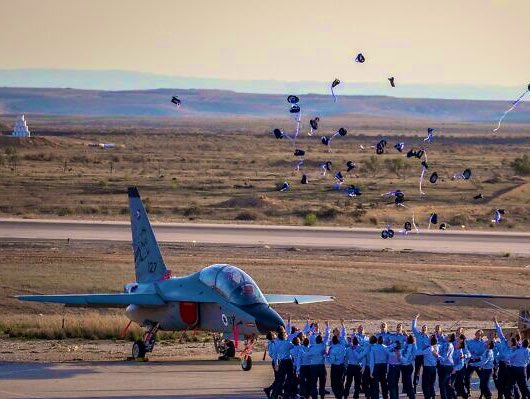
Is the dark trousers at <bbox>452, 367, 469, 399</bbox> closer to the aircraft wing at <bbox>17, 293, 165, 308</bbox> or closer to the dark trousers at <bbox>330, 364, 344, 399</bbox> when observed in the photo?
the dark trousers at <bbox>330, 364, 344, 399</bbox>

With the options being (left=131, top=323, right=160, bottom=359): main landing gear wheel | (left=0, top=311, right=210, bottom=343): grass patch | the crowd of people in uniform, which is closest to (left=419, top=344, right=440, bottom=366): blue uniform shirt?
the crowd of people in uniform

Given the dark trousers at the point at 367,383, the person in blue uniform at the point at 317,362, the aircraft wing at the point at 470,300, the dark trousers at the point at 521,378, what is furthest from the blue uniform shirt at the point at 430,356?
the aircraft wing at the point at 470,300

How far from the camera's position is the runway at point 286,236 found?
58469 mm

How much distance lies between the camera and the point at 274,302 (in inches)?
1277

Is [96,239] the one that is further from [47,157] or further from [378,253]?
[47,157]

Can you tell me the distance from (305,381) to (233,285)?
17.4ft

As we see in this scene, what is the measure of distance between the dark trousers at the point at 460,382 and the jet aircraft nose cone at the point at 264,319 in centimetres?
475

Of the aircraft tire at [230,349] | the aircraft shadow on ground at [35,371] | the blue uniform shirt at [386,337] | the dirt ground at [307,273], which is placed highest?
the blue uniform shirt at [386,337]

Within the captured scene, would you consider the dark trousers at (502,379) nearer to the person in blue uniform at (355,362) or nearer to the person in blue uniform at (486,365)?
the person in blue uniform at (486,365)

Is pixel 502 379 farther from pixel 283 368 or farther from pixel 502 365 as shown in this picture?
pixel 283 368

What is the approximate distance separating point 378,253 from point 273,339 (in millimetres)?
30032

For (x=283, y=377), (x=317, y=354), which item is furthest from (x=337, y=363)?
(x=283, y=377)

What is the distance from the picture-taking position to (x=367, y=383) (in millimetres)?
26156

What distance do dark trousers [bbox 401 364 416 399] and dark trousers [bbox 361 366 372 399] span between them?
669mm
